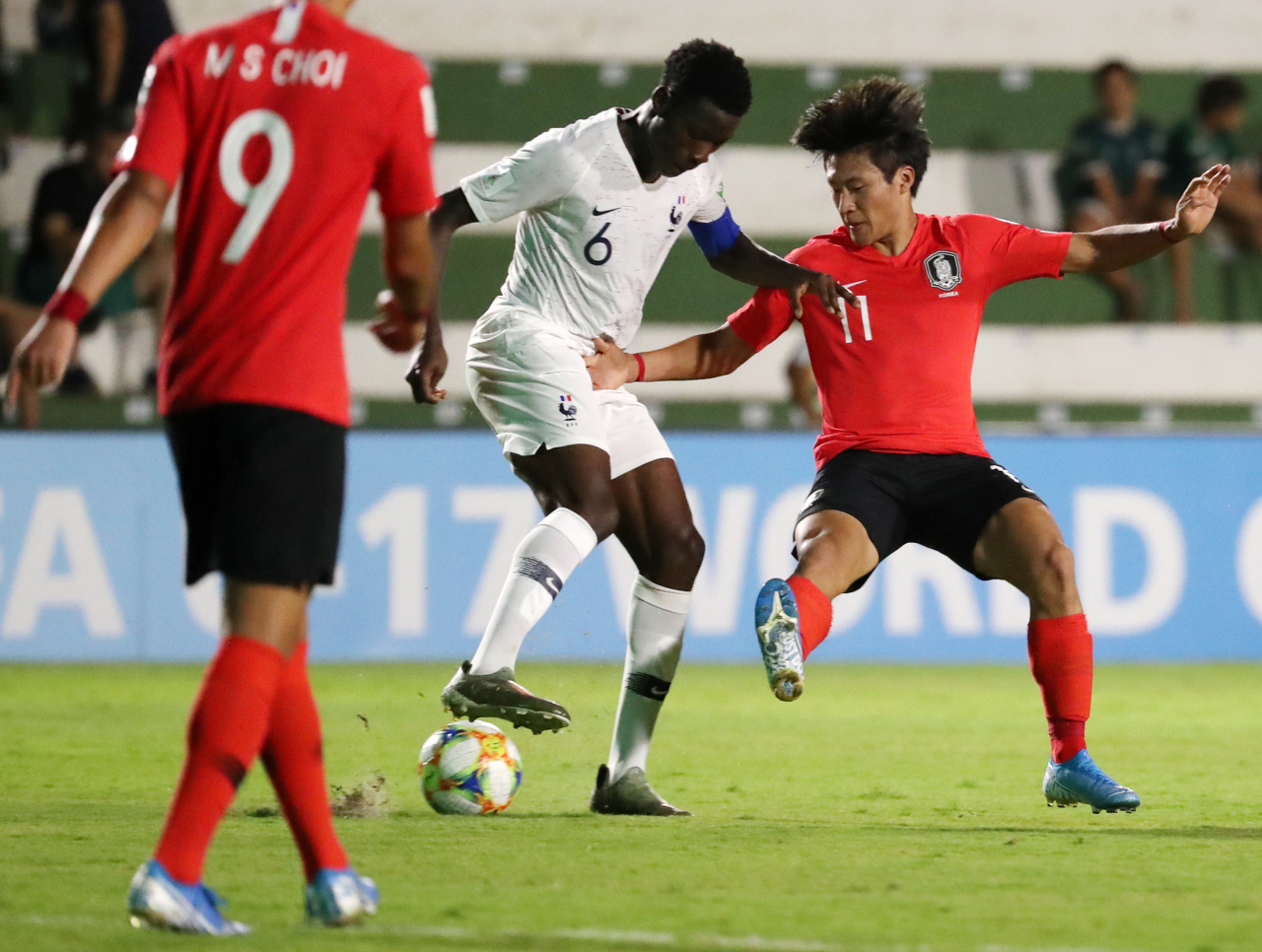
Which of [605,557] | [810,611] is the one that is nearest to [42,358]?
[810,611]

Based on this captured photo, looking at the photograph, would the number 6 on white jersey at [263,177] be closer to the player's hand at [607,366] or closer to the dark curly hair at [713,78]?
the dark curly hair at [713,78]

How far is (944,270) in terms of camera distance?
5.62 m

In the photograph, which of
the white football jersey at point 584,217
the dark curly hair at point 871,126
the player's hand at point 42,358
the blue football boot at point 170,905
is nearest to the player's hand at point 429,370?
the white football jersey at point 584,217

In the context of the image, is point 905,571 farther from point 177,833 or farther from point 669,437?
point 177,833

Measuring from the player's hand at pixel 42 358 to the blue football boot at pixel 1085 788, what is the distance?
2.98 meters

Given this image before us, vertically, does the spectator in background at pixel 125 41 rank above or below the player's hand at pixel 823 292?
above

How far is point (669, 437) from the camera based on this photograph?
1052cm

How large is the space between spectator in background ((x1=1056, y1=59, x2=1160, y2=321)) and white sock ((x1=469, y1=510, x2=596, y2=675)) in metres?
8.84

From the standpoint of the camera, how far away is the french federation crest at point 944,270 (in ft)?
18.4

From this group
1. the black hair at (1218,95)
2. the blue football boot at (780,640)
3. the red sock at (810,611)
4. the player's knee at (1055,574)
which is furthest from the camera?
the black hair at (1218,95)

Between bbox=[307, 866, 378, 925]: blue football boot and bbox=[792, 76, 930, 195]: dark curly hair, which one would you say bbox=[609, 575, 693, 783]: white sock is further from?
bbox=[307, 866, 378, 925]: blue football boot

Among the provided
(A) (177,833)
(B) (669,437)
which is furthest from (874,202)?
(B) (669,437)

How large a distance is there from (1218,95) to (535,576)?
10.2 m

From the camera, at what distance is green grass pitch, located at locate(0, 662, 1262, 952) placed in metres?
3.51
